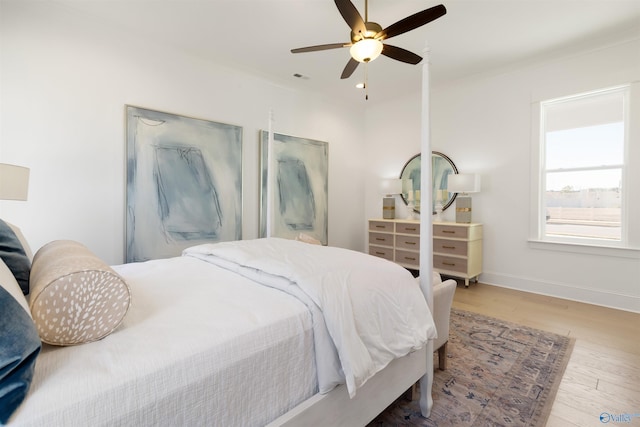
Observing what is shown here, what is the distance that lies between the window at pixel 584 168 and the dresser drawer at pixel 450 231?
2.91 ft

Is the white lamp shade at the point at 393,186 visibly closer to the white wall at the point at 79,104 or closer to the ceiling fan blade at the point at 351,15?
the white wall at the point at 79,104

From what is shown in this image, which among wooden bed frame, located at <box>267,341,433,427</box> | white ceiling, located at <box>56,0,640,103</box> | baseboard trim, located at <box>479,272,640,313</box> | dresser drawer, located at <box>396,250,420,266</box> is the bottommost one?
baseboard trim, located at <box>479,272,640,313</box>

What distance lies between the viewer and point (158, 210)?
10.0ft

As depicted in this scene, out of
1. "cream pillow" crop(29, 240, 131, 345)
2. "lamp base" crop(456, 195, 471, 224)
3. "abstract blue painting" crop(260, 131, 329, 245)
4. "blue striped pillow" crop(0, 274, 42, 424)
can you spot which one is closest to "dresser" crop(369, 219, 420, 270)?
"lamp base" crop(456, 195, 471, 224)

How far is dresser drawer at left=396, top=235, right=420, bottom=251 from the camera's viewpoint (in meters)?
4.13

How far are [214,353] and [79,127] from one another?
2855 mm

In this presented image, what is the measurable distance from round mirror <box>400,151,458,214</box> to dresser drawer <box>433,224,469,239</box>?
32 centimetres

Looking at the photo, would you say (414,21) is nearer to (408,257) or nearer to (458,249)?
(458,249)

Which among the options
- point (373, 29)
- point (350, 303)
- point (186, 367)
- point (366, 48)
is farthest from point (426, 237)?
point (373, 29)

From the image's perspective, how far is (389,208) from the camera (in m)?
4.79

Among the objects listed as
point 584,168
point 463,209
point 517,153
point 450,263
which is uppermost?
point 517,153

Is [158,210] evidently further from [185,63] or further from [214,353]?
[214,353]

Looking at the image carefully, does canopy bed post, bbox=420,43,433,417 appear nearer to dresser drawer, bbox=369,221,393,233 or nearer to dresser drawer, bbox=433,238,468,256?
dresser drawer, bbox=433,238,468,256

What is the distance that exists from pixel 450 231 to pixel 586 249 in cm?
140
